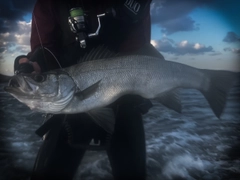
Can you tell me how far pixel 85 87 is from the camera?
161cm

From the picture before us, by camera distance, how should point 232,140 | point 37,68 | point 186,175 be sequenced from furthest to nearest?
point 232,140
point 186,175
point 37,68

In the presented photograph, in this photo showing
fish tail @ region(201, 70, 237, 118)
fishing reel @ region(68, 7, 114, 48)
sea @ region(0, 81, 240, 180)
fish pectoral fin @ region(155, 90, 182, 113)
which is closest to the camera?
fishing reel @ region(68, 7, 114, 48)

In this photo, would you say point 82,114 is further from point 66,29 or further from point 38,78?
point 66,29

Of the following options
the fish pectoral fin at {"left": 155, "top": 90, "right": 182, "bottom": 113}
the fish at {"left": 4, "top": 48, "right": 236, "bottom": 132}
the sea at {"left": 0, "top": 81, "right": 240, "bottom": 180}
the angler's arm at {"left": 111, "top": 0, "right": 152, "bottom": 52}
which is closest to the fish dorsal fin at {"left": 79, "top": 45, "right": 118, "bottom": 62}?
the fish at {"left": 4, "top": 48, "right": 236, "bottom": 132}

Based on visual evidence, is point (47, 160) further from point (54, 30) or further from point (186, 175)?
point (186, 175)

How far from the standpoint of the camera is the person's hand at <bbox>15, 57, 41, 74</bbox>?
1.57 metres

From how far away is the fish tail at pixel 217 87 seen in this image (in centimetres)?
192

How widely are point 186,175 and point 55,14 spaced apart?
111 inches

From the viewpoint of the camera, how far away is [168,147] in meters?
3.41

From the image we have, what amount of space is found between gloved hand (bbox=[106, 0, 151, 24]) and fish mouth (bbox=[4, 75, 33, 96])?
1.05 m

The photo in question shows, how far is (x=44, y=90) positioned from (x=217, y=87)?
69.5 inches

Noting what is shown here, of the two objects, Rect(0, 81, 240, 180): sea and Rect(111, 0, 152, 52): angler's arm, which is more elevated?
Rect(111, 0, 152, 52): angler's arm

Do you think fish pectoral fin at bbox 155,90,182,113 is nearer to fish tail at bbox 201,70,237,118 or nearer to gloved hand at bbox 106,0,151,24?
fish tail at bbox 201,70,237,118

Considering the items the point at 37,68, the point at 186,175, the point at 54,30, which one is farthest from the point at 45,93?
the point at 186,175
